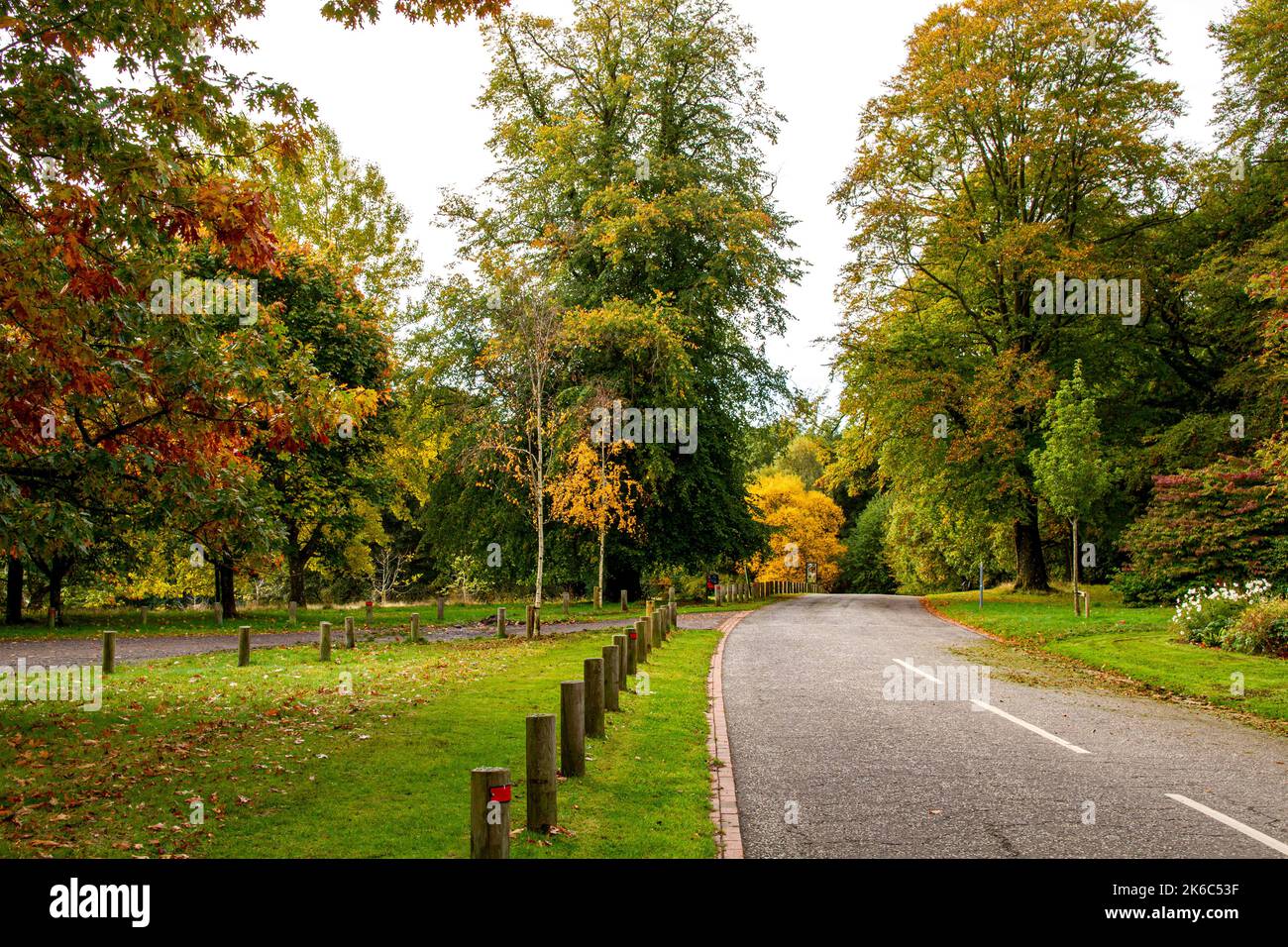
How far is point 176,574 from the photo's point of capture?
115 ft

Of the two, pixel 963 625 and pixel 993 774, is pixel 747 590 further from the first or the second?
pixel 993 774

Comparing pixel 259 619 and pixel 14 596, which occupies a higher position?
pixel 14 596

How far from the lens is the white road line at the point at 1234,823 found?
6.07m

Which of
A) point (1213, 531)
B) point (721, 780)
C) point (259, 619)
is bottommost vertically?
point (259, 619)

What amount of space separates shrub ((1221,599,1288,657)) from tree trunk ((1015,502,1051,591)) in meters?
18.4

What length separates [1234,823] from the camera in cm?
662

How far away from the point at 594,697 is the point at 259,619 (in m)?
22.8

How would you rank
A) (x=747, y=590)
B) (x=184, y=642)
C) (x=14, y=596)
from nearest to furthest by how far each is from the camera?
1. (x=184, y=642)
2. (x=14, y=596)
3. (x=747, y=590)

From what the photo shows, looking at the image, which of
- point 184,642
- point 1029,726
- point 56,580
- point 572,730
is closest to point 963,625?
point 1029,726

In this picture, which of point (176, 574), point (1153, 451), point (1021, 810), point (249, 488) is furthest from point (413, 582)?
point (1021, 810)

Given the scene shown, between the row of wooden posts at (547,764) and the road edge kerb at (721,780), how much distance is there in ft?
3.97

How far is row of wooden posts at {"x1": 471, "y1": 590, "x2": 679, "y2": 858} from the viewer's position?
512 cm

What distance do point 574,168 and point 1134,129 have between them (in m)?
19.3
